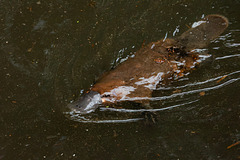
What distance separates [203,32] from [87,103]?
6.99 feet

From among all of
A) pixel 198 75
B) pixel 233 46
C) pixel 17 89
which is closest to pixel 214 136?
pixel 198 75

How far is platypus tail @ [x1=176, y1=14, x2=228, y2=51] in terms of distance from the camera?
3.83 meters

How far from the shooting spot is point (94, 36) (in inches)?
163

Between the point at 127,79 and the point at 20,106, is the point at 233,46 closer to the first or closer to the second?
the point at 127,79

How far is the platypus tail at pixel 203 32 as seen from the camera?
3.83 m

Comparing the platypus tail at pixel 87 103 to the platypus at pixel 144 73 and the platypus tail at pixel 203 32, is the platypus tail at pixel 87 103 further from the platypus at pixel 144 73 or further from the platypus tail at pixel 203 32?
the platypus tail at pixel 203 32

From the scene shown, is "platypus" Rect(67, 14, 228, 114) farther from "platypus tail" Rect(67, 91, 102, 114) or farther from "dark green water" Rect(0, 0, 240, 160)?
"dark green water" Rect(0, 0, 240, 160)

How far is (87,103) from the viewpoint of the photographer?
134 inches

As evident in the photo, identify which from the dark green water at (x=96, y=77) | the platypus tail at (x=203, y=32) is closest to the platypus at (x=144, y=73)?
the platypus tail at (x=203, y=32)

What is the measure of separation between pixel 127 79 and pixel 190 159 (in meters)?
1.34

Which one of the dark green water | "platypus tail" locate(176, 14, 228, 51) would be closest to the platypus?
"platypus tail" locate(176, 14, 228, 51)

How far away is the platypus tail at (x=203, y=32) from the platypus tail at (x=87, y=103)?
5.04 feet

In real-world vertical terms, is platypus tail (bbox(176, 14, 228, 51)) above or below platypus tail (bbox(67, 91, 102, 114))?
above

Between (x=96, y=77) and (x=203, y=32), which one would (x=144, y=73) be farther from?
(x=203, y=32)
